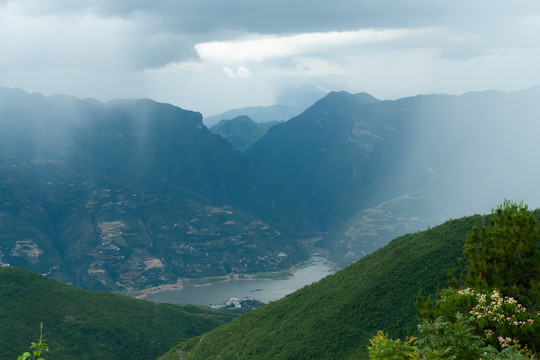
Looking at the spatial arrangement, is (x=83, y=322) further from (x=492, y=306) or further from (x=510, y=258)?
(x=492, y=306)

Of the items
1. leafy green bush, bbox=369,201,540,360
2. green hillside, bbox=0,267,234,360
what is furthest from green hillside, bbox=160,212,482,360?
leafy green bush, bbox=369,201,540,360

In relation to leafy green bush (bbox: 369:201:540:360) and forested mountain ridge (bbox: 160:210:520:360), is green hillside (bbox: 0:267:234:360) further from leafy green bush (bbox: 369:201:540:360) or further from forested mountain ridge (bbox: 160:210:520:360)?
leafy green bush (bbox: 369:201:540:360)

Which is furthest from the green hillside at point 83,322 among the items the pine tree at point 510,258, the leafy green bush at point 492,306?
the pine tree at point 510,258

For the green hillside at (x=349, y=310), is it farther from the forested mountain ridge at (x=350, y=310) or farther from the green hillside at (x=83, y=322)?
the green hillside at (x=83, y=322)

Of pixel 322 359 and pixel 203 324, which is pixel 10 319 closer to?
pixel 203 324

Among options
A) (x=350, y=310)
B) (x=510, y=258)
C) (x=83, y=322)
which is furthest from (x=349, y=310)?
(x=83, y=322)

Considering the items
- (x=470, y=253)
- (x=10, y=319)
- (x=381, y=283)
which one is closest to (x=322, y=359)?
(x=381, y=283)
